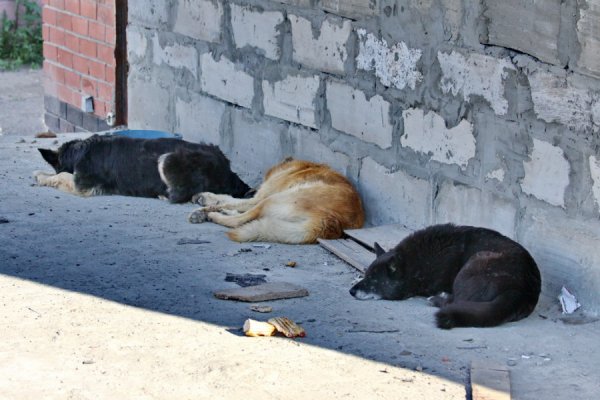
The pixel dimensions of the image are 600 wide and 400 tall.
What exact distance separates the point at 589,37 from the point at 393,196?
186cm

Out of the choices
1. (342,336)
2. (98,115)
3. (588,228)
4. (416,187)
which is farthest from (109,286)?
(98,115)

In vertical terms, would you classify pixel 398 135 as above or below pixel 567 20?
below

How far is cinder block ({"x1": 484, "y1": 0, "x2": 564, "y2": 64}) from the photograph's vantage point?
18.3 ft

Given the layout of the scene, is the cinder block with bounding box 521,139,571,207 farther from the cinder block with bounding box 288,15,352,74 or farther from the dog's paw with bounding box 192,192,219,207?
the dog's paw with bounding box 192,192,219,207

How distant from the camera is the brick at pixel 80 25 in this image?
418 inches

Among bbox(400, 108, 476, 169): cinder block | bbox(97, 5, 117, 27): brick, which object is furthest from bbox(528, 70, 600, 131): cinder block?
bbox(97, 5, 117, 27): brick

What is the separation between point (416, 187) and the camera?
6.62 meters

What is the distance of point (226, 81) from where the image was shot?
8359 millimetres

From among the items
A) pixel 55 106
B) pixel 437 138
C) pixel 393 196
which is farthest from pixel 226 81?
pixel 55 106

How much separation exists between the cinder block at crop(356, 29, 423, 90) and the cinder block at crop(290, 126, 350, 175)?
2.17 ft

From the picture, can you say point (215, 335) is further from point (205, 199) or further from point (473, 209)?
point (205, 199)

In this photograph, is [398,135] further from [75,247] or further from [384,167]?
[75,247]

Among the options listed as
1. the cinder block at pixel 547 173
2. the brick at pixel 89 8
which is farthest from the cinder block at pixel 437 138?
the brick at pixel 89 8

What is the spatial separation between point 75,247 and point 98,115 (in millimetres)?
4428
